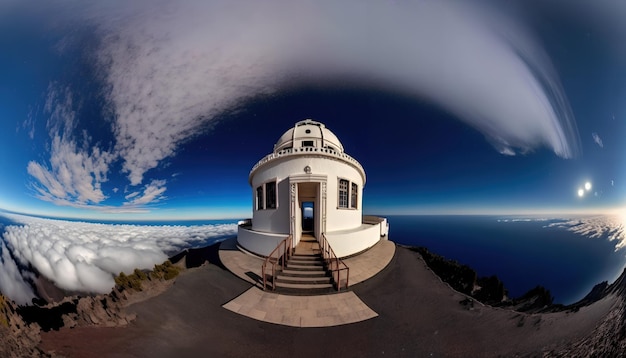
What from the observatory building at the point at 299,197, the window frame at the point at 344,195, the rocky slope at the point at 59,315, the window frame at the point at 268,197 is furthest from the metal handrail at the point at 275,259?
the window frame at the point at 344,195

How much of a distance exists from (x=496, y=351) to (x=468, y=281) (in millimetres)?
444

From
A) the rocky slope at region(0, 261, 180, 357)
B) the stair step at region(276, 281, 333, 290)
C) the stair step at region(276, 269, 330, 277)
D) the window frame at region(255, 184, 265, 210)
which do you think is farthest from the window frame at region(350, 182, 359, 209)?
the rocky slope at region(0, 261, 180, 357)

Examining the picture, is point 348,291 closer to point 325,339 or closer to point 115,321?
point 325,339

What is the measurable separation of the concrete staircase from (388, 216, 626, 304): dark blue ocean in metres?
1.36

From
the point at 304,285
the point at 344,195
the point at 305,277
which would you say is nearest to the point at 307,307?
the point at 304,285

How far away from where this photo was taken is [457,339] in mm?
1503

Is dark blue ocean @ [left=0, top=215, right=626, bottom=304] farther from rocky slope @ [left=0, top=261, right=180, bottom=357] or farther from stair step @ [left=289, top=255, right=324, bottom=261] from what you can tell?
stair step @ [left=289, top=255, right=324, bottom=261]

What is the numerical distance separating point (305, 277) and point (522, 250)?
2.37 metres

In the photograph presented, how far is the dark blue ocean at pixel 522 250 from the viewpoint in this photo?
1.58 meters

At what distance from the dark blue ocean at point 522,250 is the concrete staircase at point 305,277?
1357 millimetres

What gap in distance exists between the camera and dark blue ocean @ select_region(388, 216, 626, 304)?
5.19 feet

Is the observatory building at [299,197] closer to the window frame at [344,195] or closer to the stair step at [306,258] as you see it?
the window frame at [344,195]

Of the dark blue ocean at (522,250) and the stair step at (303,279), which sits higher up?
the dark blue ocean at (522,250)

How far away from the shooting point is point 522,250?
1656 mm
